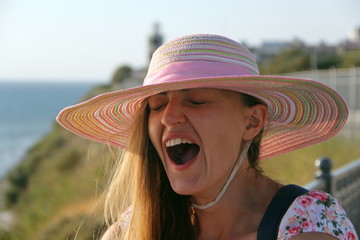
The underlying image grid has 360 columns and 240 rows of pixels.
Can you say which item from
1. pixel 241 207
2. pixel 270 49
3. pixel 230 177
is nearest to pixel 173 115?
pixel 230 177

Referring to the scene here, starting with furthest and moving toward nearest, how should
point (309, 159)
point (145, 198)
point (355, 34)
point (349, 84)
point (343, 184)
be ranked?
Result: point (355, 34) → point (349, 84) → point (309, 159) → point (343, 184) → point (145, 198)

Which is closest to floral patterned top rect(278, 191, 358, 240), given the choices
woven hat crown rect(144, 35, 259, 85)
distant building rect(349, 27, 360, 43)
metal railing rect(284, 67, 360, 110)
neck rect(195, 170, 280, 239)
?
neck rect(195, 170, 280, 239)

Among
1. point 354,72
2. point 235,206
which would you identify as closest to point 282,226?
point 235,206

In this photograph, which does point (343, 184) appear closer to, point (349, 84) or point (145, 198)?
point (145, 198)

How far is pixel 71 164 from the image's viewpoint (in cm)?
2662

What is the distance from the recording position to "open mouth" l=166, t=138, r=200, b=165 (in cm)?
214

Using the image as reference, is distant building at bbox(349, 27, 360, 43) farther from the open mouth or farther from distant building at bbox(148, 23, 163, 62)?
the open mouth

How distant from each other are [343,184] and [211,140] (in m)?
2.32

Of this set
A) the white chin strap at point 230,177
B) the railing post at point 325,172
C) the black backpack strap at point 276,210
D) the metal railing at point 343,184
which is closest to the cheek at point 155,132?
the white chin strap at point 230,177

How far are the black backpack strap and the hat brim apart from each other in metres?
0.39

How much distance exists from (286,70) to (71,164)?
15.6 meters

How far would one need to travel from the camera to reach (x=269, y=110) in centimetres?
234

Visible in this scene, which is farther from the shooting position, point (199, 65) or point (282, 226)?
point (199, 65)

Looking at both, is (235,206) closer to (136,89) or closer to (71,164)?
(136,89)
